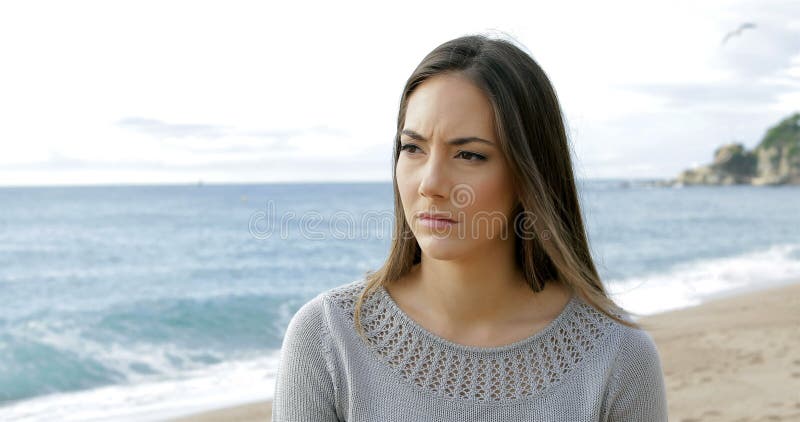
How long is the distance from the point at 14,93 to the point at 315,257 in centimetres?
2909

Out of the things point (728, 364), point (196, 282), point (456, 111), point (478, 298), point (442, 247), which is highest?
→ point (456, 111)

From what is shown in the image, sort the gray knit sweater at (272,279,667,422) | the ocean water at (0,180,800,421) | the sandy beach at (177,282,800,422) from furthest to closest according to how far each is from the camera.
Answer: the ocean water at (0,180,800,421) < the sandy beach at (177,282,800,422) < the gray knit sweater at (272,279,667,422)

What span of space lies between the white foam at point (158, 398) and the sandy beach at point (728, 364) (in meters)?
0.58

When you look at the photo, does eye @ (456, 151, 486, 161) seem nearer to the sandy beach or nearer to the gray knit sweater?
the gray knit sweater

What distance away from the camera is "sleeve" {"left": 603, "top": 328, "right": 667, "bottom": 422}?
2.03 metres

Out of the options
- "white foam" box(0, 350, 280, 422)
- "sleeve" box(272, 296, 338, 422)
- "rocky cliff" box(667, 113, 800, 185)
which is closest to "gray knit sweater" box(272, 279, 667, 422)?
"sleeve" box(272, 296, 338, 422)

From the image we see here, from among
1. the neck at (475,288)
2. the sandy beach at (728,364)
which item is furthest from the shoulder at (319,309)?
the sandy beach at (728,364)

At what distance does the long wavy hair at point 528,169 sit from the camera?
1.88 meters

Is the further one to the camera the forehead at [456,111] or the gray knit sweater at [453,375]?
the gray knit sweater at [453,375]

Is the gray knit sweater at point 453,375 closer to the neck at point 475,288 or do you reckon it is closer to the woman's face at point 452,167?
the neck at point 475,288

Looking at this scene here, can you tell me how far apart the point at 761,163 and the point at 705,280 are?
225 feet

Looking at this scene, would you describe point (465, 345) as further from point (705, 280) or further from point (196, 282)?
point (196, 282)

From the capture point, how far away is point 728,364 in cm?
722

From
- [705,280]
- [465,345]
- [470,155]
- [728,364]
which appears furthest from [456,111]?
[705,280]
